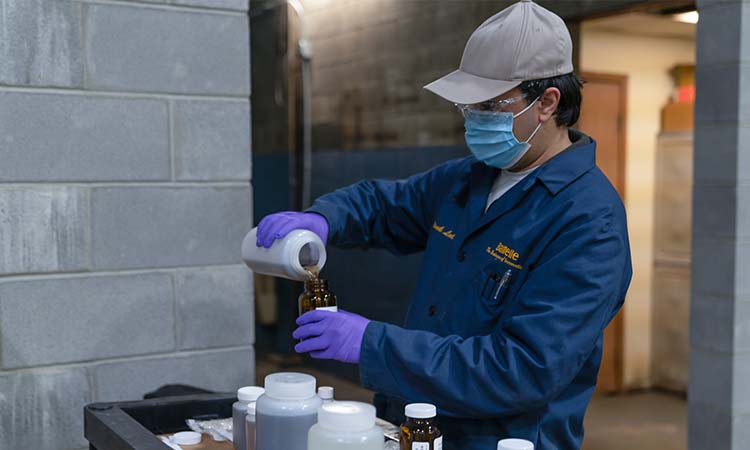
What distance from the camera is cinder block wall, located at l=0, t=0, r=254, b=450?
6.66ft

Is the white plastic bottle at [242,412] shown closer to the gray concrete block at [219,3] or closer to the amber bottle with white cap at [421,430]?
the amber bottle with white cap at [421,430]

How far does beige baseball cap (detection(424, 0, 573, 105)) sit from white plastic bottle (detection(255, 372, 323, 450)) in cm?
60

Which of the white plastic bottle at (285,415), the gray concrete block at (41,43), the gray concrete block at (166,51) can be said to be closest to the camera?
the white plastic bottle at (285,415)

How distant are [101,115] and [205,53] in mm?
327

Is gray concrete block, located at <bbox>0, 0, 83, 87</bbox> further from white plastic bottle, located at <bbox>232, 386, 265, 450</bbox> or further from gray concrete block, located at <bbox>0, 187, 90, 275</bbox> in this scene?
white plastic bottle, located at <bbox>232, 386, 265, 450</bbox>

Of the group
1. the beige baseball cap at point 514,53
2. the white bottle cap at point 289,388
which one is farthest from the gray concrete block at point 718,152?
the white bottle cap at point 289,388

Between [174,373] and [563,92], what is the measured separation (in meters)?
1.30

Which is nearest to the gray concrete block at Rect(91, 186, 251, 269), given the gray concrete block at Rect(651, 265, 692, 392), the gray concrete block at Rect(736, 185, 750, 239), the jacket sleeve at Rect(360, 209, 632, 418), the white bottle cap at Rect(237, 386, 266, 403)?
the white bottle cap at Rect(237, 386, 266, 403)

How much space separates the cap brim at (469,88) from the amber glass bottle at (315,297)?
0.40 meters

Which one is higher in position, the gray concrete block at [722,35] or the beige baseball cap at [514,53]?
the gray concrete block at [722,35]

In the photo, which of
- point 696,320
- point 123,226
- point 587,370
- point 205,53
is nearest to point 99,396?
point 123,226

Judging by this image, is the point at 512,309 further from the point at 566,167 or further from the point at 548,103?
the point at 548,103

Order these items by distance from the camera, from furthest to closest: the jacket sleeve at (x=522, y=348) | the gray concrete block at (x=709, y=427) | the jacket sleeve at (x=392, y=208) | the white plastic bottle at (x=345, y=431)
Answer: the gray concrete block at (x=709, y=427) → the jacket sleeve at (x=392, y=208) → the jacket sleeve at (x=522, y=348) → the white plastic bottle at (x=345, y=431)

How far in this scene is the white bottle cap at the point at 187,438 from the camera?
55.9 inches
